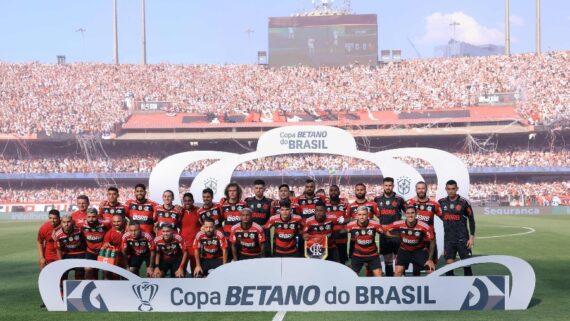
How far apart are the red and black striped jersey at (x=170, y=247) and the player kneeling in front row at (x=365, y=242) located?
2780 millimetres

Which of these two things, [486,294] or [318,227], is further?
[318,227]

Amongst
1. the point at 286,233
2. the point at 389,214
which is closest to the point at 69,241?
the point at 286,233

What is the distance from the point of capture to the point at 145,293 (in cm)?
1046

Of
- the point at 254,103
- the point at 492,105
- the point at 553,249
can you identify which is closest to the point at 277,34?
the point at 254,103

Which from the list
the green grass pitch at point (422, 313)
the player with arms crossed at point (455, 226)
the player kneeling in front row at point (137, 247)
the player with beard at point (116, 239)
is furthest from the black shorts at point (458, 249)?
the player with beard at point (116, 239)

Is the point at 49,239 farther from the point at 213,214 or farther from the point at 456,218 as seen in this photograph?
the point at 456,218

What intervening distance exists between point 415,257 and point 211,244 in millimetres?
3372

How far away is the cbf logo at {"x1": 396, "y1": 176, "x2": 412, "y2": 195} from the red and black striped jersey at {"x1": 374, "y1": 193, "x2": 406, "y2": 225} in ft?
6.14

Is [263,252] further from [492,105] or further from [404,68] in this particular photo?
[404,68]

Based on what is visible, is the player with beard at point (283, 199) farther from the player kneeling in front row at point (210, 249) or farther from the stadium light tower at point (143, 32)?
the stadium light tower at point (143, 32)

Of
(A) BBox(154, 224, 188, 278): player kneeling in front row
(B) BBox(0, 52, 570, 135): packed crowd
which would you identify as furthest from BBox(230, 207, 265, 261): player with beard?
(B) BBox(0, 52, 570, 135): packed crowd

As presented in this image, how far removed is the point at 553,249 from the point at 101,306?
1397 cm

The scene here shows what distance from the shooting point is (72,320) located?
9.90m

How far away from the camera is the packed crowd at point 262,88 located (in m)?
53.4
